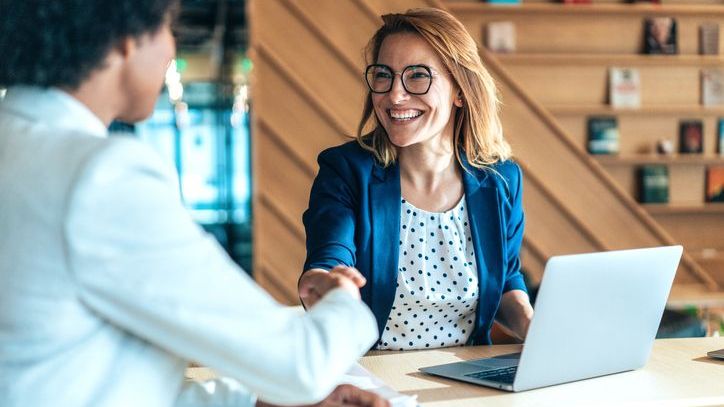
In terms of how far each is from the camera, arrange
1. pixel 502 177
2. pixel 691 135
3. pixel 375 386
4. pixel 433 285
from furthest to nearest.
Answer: pixel 691 135, pixel 502 177, pixel 433 285, pixel 375 386

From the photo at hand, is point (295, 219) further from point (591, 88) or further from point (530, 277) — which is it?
point (591, 88)

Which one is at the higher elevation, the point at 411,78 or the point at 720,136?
the point at 411,78

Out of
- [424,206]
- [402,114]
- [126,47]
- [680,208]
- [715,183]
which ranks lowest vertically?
[680,208]

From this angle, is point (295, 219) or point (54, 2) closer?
point (54, 2)

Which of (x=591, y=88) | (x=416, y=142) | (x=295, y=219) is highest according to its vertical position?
(x=416, y=142)

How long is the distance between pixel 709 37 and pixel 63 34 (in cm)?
554

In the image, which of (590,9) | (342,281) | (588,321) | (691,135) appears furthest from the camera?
(691,135)

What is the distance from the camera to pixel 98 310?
1130mm

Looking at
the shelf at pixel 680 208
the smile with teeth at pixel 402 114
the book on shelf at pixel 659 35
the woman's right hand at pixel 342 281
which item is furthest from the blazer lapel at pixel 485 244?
the book on shelf at pixel 659 35

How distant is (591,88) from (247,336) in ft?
16.6

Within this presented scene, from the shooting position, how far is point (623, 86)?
586cm

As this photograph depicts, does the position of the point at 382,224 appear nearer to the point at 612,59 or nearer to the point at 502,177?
the point at 502,177

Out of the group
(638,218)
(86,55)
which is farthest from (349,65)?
(86,55)

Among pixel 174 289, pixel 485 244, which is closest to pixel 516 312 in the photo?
pixel 485 244
